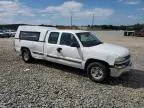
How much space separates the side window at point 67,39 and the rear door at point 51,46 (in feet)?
1.02

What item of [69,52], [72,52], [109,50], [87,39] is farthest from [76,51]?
[109,50]

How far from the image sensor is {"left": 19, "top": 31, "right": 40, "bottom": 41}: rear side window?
11.2m

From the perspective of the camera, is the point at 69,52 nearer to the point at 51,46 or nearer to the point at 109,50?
the point at 51,46

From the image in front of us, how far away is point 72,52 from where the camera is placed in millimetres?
9273

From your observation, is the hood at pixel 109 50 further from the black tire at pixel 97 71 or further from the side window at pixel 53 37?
the side window at pixel 53 37

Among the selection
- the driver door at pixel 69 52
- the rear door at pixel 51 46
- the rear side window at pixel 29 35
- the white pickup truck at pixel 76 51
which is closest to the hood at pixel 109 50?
the white pickup truck at pixel 76 51

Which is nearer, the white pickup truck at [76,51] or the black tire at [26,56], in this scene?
the white pickup truck at [76,51]

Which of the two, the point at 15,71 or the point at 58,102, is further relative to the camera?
the point at 15,71

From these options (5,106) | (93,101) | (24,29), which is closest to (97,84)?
(93,101)

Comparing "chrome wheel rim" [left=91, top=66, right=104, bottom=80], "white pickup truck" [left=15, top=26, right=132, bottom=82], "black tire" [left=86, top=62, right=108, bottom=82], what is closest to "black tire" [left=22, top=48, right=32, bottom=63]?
"white pickup truck" [left=15, top=26, right=132, bottom=82]

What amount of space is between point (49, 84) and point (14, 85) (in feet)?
3.66

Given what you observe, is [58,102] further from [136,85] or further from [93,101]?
[136,85]

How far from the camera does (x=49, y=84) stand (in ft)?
26.4

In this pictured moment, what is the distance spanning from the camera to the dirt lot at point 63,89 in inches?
250
